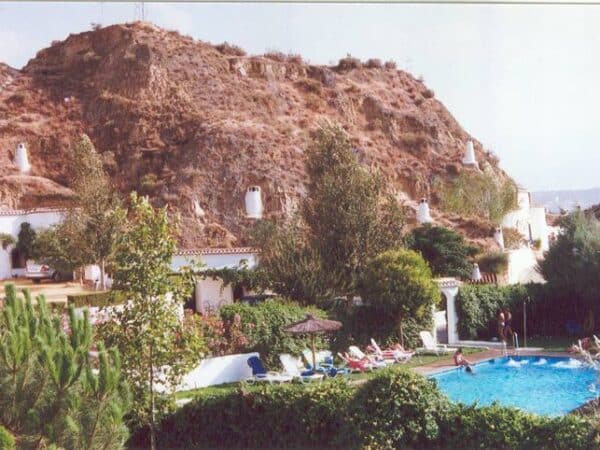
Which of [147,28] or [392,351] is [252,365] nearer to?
[392,351]

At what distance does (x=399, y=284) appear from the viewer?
2231cm

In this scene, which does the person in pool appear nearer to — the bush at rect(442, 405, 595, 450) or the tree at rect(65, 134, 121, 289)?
the bush at rect(442, 405, 595, 450)

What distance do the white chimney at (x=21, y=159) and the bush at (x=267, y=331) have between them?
34937mm

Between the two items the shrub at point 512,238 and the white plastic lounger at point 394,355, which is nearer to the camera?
the white plastic lounger at point 394,355

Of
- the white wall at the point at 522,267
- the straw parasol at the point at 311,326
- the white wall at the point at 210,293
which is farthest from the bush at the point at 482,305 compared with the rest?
the white wall at the point at 522,267

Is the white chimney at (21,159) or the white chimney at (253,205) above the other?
the white chimney at (21,159)

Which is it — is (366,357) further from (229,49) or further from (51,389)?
(229,49)

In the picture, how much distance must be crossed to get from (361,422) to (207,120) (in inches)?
1839

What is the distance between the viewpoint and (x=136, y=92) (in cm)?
5816

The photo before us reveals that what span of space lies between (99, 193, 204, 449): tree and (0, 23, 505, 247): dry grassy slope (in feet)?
110

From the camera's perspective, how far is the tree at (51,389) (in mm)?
7680

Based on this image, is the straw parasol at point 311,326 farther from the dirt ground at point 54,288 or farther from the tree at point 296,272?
the dirt ground at point 54,288

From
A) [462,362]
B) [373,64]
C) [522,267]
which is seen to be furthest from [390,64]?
[462,362]

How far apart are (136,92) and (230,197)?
14693 millimetres
